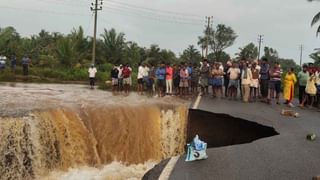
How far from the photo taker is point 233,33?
75.7m

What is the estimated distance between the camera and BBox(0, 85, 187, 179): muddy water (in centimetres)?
1209

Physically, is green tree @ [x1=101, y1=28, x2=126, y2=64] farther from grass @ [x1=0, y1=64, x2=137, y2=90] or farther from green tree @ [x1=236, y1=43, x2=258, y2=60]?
green tree @ [x1=236, y1=43, x2=258, y2=60]

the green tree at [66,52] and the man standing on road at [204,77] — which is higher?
the green tree at [66,52]

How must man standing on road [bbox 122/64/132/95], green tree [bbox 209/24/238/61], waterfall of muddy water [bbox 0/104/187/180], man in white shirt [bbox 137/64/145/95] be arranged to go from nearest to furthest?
waterfall of muddy water [bbox 0/104/187/180]
man in white shirt [bbox 137/64/145/95]
man standing on road [bbox 122/64/132/95]
green tree [bbox 209/24/238/61]

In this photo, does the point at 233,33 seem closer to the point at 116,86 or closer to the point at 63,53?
the point at 63,53

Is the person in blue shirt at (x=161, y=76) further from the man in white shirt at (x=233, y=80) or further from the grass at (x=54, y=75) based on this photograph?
the grass at (x=54, y=75)

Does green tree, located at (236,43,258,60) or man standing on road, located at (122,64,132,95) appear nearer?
man standing on road, located at (122,64,132,95)

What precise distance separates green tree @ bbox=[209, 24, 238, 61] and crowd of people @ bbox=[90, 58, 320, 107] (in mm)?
50347

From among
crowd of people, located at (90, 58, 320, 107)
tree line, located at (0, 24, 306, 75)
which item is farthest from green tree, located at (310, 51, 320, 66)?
crowd of people, located at (90, 58, 320, 107)

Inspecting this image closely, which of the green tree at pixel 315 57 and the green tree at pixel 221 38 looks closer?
the green tree at pixel 315 57

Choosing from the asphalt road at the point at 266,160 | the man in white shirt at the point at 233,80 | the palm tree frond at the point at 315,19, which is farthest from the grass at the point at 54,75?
the asphalt road at the point at 266,160

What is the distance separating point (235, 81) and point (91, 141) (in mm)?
8224

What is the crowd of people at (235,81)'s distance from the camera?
19406 millimetres

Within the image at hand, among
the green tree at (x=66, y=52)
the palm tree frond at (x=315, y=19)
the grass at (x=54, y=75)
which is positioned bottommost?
the grass at (x=54, y=75)
